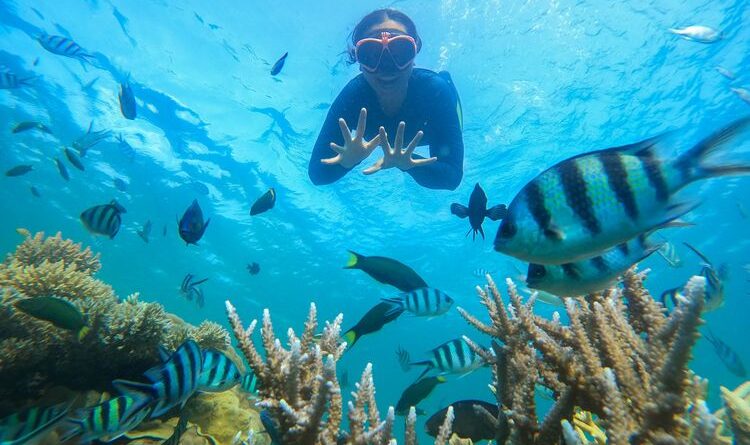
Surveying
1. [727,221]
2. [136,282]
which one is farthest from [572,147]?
[136,282]

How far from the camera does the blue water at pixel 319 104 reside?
1305 centimetres

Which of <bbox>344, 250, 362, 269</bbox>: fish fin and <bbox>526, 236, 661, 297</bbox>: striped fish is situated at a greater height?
<bbox>344, 250, 362, 269</bbox>: fish fin

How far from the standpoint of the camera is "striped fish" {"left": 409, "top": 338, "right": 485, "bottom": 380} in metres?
4.05

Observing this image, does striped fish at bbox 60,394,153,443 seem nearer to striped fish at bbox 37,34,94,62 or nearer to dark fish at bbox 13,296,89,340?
dark fish at bbox 13,296,89,340

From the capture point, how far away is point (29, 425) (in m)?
2.80

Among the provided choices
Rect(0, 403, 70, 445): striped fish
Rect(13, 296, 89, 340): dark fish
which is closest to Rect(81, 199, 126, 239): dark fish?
Rect(13, 296, 89, 340): dark fish

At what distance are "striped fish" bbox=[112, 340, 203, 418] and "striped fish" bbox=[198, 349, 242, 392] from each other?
19cm

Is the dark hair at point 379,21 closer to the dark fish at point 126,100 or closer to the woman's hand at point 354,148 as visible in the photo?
the woman's hand at point 354,148

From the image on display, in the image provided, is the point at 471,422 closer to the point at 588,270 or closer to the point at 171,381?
the point at 588,270

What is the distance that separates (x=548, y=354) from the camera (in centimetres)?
Answer: 220

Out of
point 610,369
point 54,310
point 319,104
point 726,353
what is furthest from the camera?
point 319,104

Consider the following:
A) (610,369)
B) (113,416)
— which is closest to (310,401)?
(113,416)

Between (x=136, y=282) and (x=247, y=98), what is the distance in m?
31.4

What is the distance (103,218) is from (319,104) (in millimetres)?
12188
